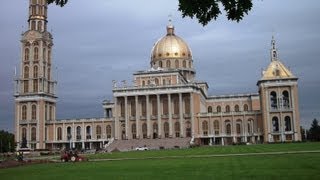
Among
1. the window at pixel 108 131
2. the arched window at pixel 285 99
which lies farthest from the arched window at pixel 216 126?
the window at pixel 108 131

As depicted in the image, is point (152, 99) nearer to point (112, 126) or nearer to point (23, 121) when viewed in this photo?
point (112, 126)

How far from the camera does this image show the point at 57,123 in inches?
4934

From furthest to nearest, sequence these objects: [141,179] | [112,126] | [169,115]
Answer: [112,126], [169,115], [141,179]

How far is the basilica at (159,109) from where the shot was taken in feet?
357

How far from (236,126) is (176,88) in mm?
17829

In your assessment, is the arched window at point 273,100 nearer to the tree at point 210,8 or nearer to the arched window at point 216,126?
the arched window at point 216,126

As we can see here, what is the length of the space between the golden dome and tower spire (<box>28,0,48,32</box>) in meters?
32.4

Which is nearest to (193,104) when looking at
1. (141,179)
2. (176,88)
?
(176,88)

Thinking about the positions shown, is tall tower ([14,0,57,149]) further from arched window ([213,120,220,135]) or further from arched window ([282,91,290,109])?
arched window ([282,91,290,109])

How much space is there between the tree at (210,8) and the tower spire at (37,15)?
12224cm

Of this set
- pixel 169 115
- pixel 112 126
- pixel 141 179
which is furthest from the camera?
pixel 112 126

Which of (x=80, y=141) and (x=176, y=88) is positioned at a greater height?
(x=176, y=88)

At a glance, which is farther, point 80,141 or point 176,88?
point 80,141

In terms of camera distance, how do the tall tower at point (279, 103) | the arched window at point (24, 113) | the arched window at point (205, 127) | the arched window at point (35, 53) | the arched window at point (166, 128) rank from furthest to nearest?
the arched window at point (35, 53)
the arched window at point (24, 113)
the arched window at point (205, 127)
the arched window at point (166, 128)
the tall tower at point (279, 103)
